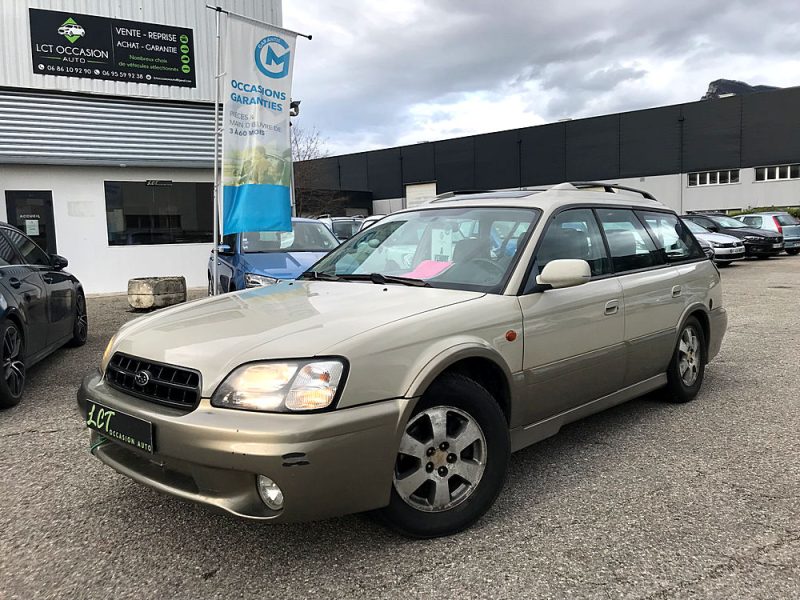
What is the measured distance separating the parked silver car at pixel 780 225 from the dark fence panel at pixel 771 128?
45.9 ft

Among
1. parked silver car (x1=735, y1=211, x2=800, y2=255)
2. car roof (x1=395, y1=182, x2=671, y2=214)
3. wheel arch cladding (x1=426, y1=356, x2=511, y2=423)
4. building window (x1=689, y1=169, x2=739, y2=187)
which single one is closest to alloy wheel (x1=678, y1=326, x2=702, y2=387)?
car roof (x1=395, y1=182, x2=671, y2=214)

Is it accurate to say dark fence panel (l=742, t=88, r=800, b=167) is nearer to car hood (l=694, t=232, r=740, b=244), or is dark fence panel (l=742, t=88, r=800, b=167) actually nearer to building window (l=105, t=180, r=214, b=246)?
car hood (l=694, t=232, r=740, b=244)

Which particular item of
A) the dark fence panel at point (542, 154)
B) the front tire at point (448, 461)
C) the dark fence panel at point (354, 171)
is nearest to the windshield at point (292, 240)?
the front tire at point (448, 461)

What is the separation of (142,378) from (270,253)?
565 centimetres

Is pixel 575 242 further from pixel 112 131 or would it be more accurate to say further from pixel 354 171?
pixel 354 171

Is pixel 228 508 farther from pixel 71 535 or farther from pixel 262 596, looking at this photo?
pixel 71 535

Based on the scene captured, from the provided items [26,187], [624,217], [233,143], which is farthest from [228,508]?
[26,187]

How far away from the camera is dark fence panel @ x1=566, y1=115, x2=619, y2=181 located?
4000 cm

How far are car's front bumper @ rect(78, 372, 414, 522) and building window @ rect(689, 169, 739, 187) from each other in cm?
3934

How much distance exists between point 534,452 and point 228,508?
2.09m

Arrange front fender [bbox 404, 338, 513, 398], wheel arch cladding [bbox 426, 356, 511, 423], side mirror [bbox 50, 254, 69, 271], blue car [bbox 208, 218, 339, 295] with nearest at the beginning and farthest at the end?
front fender [bbox 404, 338, 513, 398]
wheel arch cladding [bbox 426, 356, 511, 423]
side mirror [bbox 50, 254, 69, 271]
blue car [bbox 208, 218, 339, 295]

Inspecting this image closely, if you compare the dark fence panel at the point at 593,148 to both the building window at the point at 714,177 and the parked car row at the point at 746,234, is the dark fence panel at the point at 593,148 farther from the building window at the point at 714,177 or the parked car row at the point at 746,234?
the parked car row at the point at 746,234

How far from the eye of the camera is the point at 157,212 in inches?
544

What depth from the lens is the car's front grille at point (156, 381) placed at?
247 cm
